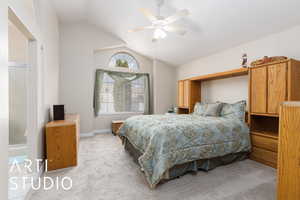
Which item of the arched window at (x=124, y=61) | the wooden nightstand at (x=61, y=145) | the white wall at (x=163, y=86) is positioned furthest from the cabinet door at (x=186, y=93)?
the wooden nightstand at (x=61, y=145)

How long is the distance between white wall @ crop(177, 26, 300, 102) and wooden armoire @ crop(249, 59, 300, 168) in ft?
1.65

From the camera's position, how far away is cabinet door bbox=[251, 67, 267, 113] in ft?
7.82

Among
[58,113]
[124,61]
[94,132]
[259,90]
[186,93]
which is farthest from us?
[124,61]

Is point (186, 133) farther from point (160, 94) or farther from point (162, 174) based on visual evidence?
point (160, 94)

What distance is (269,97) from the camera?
2320mm

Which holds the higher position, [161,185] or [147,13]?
[147,13]

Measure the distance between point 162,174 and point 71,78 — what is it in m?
3.72

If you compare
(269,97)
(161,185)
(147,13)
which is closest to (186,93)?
(269,97)

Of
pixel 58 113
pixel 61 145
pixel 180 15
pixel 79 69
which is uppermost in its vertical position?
pixel 180 15

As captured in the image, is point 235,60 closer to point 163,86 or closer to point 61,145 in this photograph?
point 163,86

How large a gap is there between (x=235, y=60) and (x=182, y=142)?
2.56 m

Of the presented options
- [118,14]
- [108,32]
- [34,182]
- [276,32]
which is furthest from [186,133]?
[108,32]

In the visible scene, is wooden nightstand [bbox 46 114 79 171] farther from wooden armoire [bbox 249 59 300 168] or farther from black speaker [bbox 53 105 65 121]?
wooden armoire [bbox 249 59 300 168]

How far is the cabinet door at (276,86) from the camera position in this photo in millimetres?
2150
